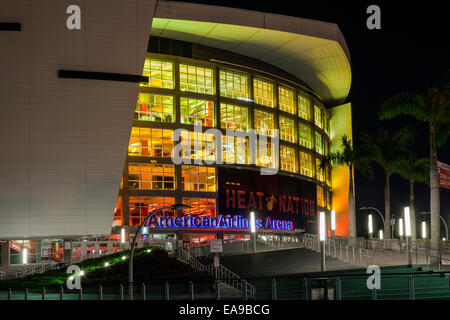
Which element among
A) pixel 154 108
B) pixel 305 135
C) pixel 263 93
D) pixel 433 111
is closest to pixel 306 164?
pixel 305 135

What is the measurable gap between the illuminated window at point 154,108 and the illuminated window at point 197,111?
1.34 m

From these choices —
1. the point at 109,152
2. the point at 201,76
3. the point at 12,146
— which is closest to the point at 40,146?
the point at 12,146

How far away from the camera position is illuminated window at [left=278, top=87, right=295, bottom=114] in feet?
224

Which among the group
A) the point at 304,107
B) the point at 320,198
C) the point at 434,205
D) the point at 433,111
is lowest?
the point at 434,205

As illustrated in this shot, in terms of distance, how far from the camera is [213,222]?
58.9m

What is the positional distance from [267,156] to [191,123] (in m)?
9.90

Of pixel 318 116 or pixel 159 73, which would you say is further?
pixel 318 116

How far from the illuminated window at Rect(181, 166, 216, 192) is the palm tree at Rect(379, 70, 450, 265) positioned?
94.0 ft

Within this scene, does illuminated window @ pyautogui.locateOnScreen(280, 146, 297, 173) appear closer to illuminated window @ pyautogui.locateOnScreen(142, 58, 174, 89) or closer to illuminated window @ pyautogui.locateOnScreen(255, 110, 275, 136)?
illuminated window @ pyautogui.locateOnScreen(255, 110, 275, 136)

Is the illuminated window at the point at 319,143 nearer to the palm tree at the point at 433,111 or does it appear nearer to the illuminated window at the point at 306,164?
the illuminated window at the point at 306,164

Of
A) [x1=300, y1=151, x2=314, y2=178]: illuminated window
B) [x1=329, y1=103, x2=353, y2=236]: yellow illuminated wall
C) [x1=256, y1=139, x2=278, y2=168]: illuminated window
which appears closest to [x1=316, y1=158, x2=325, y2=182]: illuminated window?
[x1=300, y1=151, x2=314, y2=178]: illuminated window

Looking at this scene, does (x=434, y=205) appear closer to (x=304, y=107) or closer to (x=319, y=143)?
(x=304, y=107)

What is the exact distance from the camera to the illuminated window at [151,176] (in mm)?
58250
